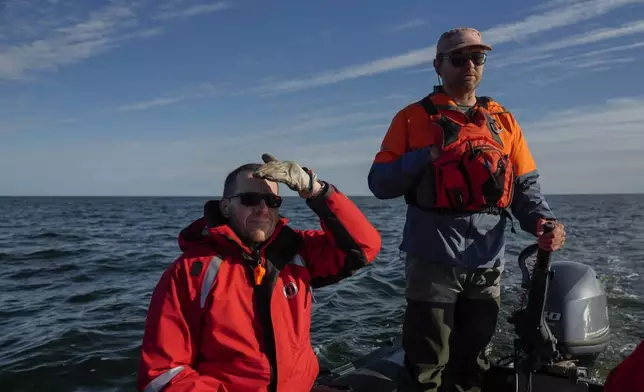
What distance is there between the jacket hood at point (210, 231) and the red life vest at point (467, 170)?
103cm

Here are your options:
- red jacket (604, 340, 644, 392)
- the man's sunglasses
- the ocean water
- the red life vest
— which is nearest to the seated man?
the red life vest

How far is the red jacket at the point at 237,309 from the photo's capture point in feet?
9.35

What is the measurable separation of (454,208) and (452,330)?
829mm

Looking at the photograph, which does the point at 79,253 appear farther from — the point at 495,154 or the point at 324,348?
the point at 495,154

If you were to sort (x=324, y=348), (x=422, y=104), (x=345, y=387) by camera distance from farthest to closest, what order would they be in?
(x=324, y=348) → (x=345, y=387) → (x=422, y=104)

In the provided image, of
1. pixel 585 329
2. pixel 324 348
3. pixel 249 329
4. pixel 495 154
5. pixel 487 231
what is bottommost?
pixel 324 348

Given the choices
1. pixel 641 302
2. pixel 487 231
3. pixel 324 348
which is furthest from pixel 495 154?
pixel 641 302

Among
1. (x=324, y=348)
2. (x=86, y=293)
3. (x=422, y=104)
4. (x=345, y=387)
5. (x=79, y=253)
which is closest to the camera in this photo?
(x=422, y=104)

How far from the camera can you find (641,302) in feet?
30.1

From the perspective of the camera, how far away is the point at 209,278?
117 inches

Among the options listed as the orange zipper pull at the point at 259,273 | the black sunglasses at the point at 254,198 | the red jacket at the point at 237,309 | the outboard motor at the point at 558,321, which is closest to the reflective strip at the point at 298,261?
the red jacket at the point at 237,309

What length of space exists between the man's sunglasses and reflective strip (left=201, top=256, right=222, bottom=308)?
6.57 ft

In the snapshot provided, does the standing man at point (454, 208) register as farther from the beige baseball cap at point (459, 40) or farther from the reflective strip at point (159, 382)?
the reflective strip at point (159, 382)

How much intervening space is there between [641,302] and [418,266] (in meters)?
7.57
